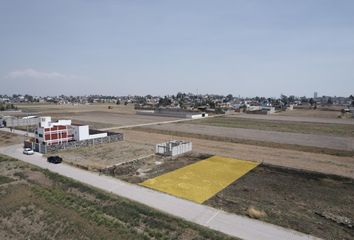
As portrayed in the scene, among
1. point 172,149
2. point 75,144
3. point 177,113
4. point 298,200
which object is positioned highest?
point 177,113

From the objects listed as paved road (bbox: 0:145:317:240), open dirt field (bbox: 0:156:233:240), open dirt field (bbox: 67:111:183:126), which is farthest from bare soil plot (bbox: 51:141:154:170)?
open dirt field (bbox: 67:111:183:126)

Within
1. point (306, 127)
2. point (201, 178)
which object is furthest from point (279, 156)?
point (306, 127)

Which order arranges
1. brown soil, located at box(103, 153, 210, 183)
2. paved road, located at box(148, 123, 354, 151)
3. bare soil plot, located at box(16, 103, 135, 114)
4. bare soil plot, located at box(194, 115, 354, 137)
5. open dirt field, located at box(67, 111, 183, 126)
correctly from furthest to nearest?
bare soil plot, located at box(16, 103, 135, 114) < open dirt field, located at box(67, 111, 183, 126) < bare soil plot, located at box(194, 115, 354, 137) < paved road, located at box(148, 123, 354, 151) < brown soil, located at box(103, 153, 210, 183)

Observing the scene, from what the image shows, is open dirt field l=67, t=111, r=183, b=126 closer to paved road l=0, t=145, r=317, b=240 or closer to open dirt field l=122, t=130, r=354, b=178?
open dirt field l=122, t=130, r=354, b=178

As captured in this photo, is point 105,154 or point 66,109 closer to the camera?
point 105,154

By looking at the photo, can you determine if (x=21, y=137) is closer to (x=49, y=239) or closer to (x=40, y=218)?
(x=40, y=218)

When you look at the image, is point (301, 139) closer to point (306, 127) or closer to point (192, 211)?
point (306, 127)
